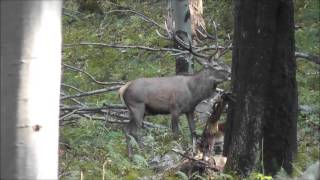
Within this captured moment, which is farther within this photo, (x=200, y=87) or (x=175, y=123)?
(x=200, y=87)

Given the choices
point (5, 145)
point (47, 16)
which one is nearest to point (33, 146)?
point (5, 145)

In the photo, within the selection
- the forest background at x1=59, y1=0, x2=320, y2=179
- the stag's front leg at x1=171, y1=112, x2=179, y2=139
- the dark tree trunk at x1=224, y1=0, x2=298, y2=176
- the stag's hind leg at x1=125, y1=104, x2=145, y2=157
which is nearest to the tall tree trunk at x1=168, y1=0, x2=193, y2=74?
the forest background at x1=59, y1=0, x2=320, y2=179

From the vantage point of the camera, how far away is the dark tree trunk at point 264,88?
550 centimetres

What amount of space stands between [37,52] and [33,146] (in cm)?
34

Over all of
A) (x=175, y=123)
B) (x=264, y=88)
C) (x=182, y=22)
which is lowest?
(x=175, y=123)

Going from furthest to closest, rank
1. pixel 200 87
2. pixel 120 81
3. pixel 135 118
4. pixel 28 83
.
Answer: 1. pixel 120 81
2. pixel 200 87
3. pixel 135 118
4. pixel 28 83

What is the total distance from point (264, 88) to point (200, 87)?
5687mm

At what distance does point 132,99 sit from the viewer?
10.6 meters

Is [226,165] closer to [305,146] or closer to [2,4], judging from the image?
[305,146]

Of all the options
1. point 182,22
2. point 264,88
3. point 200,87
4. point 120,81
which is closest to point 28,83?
point 264,88

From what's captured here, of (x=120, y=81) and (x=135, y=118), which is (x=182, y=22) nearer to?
(x=120, y=81)

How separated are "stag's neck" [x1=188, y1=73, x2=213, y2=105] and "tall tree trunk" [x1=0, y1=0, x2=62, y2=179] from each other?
8774 millimetres

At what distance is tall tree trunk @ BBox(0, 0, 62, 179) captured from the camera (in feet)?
7.68

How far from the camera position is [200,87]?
11219 mm
